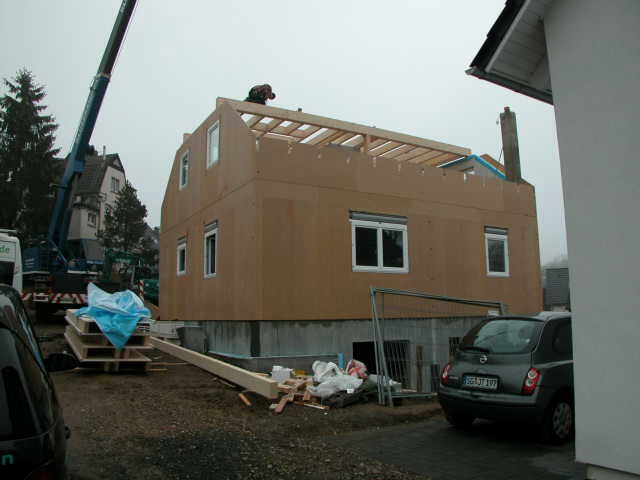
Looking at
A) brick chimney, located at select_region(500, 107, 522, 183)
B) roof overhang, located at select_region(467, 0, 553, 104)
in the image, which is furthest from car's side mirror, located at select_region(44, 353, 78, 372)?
brick chimney, located at select_region(500, 107, 522, 183)

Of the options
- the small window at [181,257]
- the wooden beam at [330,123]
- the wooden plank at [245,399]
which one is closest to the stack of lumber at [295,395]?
the wooden plank at [245,399]

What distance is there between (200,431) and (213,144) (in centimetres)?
875

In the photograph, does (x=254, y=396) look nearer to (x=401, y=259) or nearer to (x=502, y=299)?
(x=401, y=259)

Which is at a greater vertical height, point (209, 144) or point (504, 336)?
point (209, 144)

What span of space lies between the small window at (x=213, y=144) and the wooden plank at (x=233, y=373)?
4.81 meters

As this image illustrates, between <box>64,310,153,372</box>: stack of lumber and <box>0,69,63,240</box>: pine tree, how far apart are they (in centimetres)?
2905

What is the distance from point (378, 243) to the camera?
12.2 meters

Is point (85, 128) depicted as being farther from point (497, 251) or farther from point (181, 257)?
point (497, 251)

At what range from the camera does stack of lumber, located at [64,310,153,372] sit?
9.58 metres

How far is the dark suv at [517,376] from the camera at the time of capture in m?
6.05

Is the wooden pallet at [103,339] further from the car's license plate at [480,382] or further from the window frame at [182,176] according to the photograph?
the window frame at [182,176]

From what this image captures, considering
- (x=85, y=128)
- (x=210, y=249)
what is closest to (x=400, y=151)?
(x=210, y=249)

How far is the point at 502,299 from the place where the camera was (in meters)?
14.3

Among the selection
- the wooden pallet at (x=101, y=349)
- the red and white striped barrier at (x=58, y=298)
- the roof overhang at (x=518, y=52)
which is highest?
the roof overhang at (x=518, y=52)
